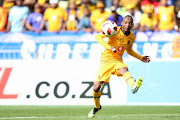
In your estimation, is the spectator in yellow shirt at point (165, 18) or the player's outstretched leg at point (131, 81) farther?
the spectator in yellow shirt at point (165, 18)

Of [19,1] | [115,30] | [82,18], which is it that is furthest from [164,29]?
[115,30]

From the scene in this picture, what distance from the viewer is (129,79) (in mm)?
8961

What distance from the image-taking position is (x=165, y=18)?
16.5 m

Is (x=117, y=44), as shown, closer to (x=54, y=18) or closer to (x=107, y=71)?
(x=107, y=71)

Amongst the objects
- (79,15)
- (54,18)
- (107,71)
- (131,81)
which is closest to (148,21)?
(79,15)

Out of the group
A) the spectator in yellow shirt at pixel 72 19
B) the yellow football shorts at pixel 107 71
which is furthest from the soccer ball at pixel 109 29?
the spectator in yellow shirt at pixel 72 19

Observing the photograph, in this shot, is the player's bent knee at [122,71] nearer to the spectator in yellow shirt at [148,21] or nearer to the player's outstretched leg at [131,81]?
the player's outstretched leg at [131,81]

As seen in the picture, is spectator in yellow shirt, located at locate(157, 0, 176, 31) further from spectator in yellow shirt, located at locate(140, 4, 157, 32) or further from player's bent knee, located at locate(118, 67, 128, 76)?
player's bent knee, located at locate(118, 67, 128, 76)

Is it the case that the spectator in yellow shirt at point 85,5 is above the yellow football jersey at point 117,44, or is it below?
above

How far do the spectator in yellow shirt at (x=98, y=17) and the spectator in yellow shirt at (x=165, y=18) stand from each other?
200 cm

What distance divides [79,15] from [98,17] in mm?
852

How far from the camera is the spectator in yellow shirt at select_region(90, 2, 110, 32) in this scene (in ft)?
54.7

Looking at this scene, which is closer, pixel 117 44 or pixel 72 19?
pixel 117 44

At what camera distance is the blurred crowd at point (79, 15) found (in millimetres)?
16562
